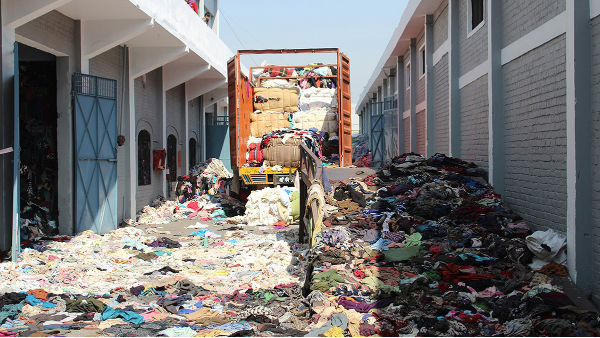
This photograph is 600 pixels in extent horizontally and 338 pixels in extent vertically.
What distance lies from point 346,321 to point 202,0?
53.2ft

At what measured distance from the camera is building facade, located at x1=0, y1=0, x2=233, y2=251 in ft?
26.7

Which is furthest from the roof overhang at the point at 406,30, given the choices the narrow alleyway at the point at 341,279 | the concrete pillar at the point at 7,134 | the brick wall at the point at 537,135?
the concrete pillar at the point at 7,134

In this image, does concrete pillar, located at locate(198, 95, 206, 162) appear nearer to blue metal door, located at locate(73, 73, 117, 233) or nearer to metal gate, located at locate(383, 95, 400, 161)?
metal gate, located at locate(383, 95, 400, 161)

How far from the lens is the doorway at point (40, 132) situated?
10492mm

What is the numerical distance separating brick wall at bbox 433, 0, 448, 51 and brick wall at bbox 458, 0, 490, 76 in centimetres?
109

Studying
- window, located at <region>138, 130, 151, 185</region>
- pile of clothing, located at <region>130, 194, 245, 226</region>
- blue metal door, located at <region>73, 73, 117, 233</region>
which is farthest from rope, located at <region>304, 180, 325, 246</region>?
window, located at <region>138, 130, 151, 185</region>

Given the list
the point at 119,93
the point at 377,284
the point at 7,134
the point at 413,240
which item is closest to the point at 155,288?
the point at 377,284

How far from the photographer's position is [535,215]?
22.6 feet

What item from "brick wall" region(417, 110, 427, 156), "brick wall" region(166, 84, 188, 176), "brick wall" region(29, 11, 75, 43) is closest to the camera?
"brick wall" region(29, 11, 75, 43)

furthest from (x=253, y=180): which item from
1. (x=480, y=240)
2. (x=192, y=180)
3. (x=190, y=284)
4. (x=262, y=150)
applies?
(x=480, y=240)

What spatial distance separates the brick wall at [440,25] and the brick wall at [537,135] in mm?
4588

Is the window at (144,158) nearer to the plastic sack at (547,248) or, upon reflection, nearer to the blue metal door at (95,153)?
the blue metal door at (95,153)

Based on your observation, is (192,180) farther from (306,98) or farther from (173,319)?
(173,319)

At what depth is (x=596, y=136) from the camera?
5.12m
